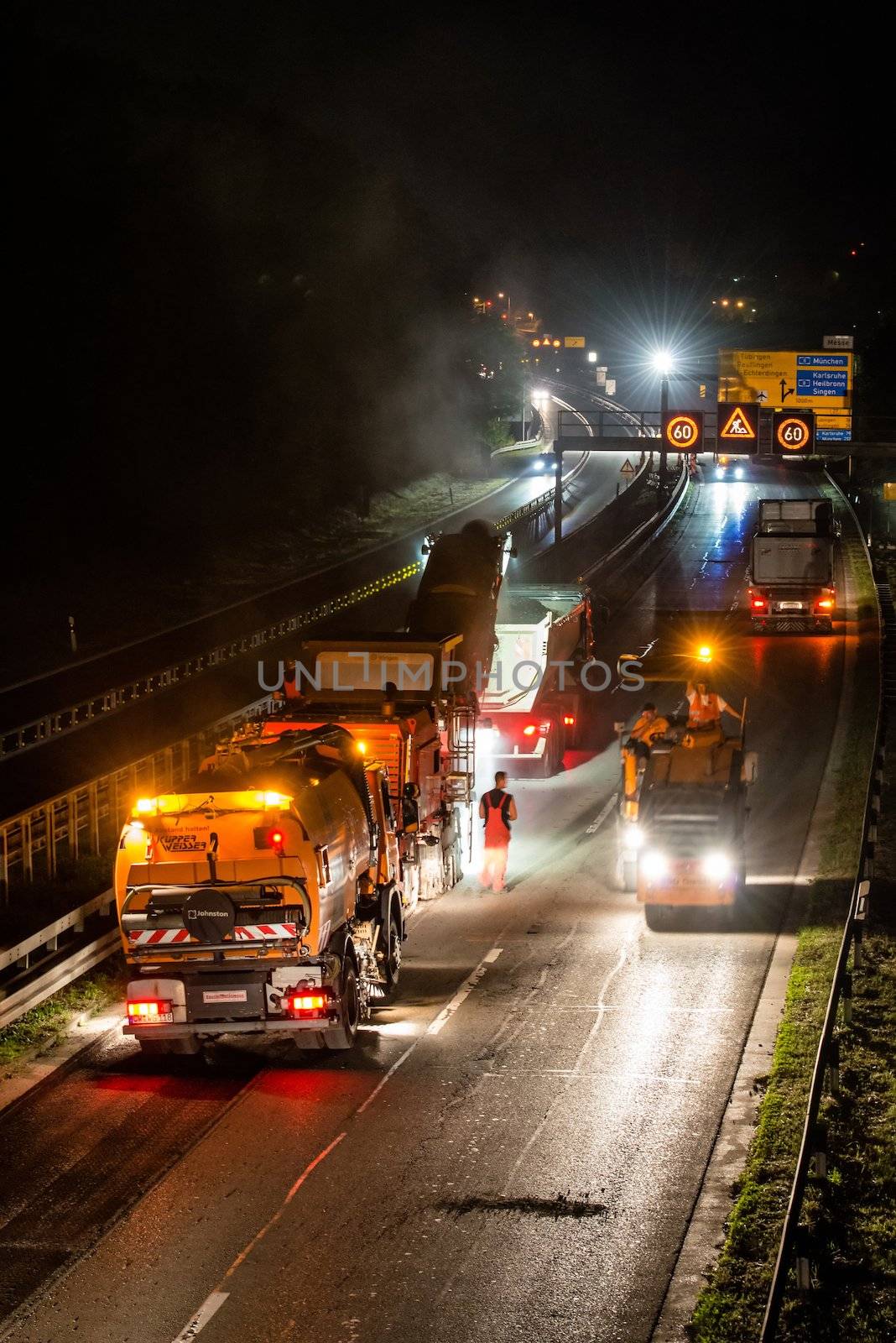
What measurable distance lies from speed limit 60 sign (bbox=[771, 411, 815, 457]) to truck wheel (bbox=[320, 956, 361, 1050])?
3666 cm

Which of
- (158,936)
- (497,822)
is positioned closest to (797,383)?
(497,822)

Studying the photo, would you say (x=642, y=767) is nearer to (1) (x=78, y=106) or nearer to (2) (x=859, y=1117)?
(2) (x=859, y=1117)

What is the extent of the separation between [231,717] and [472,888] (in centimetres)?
674

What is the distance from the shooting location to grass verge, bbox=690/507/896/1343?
8.80 meters

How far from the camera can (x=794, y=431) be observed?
47.8m

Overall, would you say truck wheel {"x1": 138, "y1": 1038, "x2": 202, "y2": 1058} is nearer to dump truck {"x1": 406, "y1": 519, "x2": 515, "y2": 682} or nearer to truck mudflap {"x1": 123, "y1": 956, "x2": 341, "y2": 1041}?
truck mudflap {"x1": 123, "y1": 956, "x2": 341, "y2": 1041}

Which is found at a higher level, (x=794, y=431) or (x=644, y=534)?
(x=794, y=431)

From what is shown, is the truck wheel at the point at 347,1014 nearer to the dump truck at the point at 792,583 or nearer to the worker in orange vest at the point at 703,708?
the worker in orange vest at the point at 703,708

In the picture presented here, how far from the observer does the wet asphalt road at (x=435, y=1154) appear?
29.9 feet

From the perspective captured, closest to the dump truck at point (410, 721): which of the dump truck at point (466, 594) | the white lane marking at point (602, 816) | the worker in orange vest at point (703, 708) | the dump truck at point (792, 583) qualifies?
the white lane marking at point (602, 816)

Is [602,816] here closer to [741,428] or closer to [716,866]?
[716,866]

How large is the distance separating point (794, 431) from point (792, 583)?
9180mm

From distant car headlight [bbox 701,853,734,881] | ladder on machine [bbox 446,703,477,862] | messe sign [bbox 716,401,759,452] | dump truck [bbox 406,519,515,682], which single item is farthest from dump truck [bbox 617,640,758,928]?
messe sign [bbox 716,401,759,452]

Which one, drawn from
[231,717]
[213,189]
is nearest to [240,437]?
[213,189]
